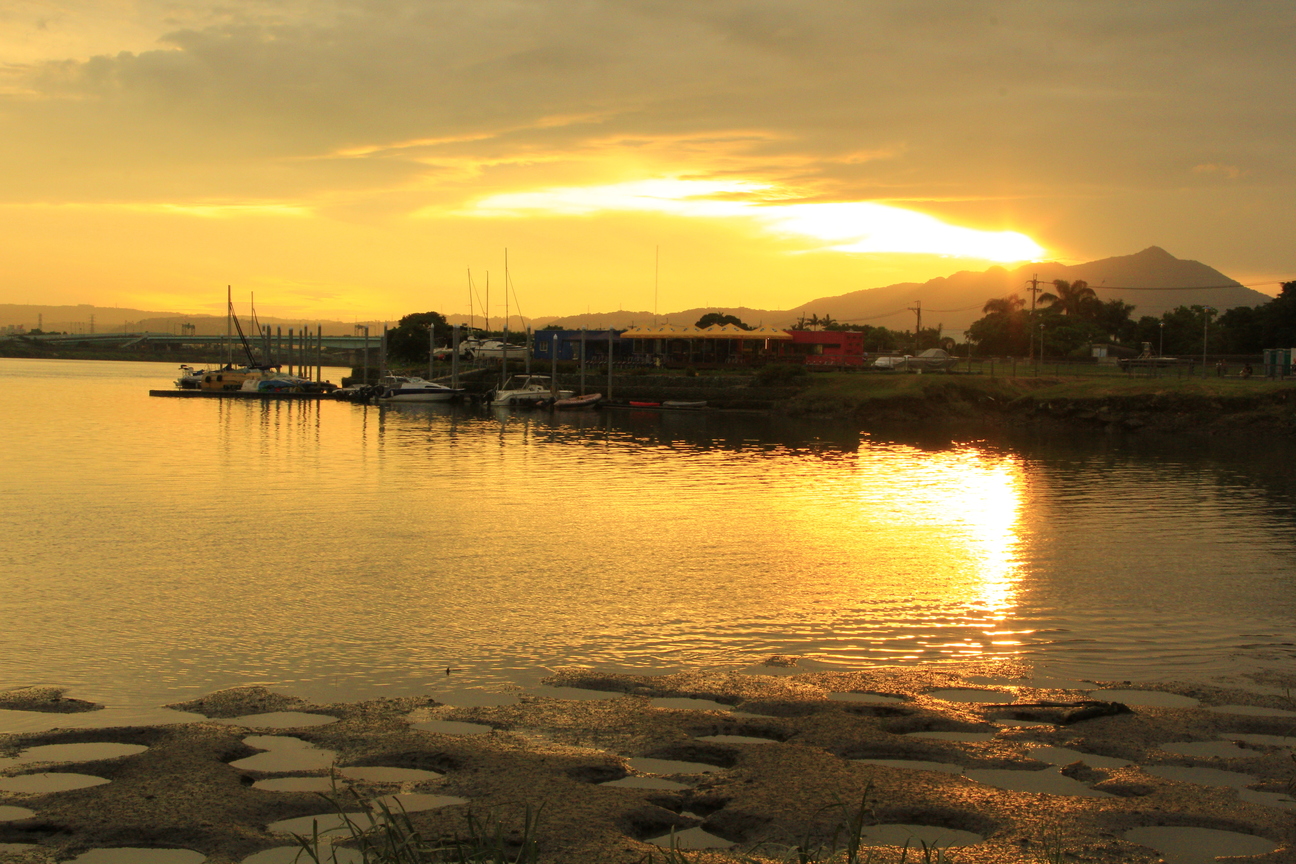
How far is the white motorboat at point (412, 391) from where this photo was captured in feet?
270

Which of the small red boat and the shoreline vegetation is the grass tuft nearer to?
the shoreline vegetation

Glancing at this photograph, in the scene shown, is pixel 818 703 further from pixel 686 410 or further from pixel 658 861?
pixel 686 410

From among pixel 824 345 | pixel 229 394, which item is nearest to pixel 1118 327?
pixel 824 345

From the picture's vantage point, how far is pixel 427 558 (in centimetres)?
1820

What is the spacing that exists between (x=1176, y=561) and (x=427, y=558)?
45.1 ft

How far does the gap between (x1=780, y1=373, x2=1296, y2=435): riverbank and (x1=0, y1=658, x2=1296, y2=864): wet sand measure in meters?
52.6

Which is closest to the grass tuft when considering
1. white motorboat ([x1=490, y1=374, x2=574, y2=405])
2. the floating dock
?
white motorboat ([x1=490, y1=374, x2=574, y2=405])

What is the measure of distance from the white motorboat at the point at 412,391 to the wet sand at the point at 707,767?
74.4 meters

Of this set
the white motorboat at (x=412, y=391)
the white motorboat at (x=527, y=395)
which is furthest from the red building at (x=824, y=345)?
the white motorboat at (x=412, y=391)

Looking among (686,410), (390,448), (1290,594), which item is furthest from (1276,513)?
(686,410)

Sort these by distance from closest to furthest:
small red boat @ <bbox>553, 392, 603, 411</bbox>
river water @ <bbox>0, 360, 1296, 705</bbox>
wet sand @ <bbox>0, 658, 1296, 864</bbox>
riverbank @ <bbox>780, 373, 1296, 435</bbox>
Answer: wet sand @ <bbox>0, 658, 1296, 864</bbox>
river water @ <bbox>0, 360, 1296, 705</bbox>
riverbank @ <bbox>780, 373, 1296, 435</bbox>
small red boat @ <bbox>553, 392, 603, 411</bbox>

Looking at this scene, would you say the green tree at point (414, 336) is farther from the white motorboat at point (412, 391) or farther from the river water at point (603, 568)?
the river water at point (603, 568)

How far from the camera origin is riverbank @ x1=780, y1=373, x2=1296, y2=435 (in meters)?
56.0

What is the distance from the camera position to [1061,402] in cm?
6222
